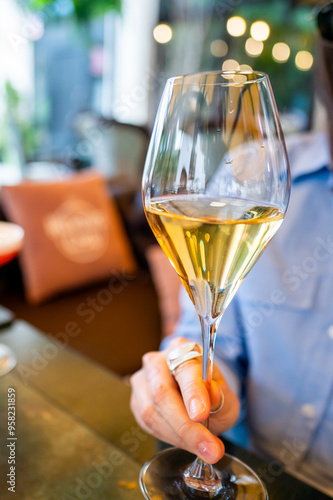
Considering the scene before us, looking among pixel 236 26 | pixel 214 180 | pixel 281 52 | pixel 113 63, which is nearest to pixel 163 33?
pixel 113 63

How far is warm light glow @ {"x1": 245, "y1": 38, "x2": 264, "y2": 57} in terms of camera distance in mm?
4623

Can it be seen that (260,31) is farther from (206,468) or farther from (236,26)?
(206,468)

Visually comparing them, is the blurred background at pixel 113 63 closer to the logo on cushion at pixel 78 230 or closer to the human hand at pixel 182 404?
the logo on cushion at pixel 78 230

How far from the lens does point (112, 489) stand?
1.68 ft

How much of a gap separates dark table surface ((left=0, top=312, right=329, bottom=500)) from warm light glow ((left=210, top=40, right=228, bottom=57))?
474 centimetres

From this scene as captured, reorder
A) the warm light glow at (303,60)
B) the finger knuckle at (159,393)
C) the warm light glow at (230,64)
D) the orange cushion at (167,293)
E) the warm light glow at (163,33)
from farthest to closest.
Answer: the warm light glow at (163,33), the warm light glow at (230,64), the warm light glow at (303,60), the orange cushion at (167,293), the finger knuckle at (159,393)

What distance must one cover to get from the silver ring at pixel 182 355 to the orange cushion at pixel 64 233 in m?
1.48

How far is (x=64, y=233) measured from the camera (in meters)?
2.00

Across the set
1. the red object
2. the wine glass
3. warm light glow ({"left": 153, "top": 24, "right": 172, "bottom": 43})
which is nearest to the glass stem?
the wine glass

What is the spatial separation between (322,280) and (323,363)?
0.15m

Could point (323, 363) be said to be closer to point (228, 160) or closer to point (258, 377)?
point (258, 377)

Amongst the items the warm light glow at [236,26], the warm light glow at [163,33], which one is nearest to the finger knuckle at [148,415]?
the warm light glow at [236,26]

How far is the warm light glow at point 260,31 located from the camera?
15.0ft

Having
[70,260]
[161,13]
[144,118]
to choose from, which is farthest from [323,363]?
[161,13]
